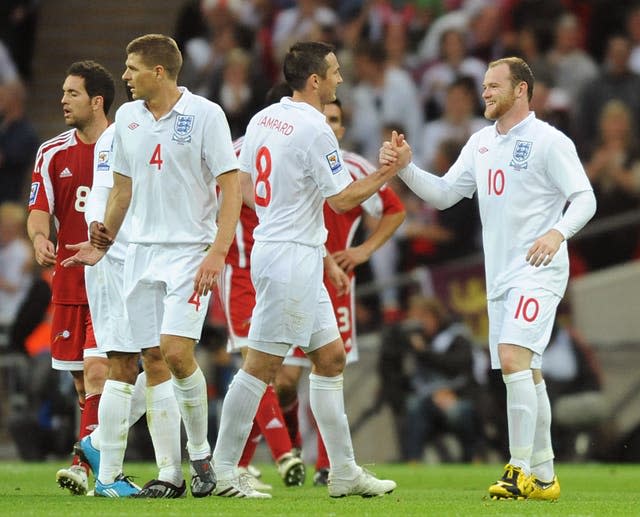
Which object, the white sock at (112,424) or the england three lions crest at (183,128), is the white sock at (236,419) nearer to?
the white sock at (112,424)

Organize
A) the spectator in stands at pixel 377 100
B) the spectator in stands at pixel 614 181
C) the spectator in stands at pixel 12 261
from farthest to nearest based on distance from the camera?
the spectator in stands at pixel 377 100 < the spectator in stands at pixel 12 261 < the spectator in stands at pixel 614 181

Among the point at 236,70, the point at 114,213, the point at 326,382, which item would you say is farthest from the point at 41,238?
the point at 236,70

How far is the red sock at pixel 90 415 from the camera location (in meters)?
10.1

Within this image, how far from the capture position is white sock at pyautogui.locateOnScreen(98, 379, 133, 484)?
9.35 meters

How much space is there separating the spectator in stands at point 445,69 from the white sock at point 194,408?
953 centimetres

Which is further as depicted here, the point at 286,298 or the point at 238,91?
the point at 238,91

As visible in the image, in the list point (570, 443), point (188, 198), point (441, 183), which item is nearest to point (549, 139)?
point (441, 183)

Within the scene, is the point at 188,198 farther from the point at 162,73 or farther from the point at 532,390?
the point at 532,390

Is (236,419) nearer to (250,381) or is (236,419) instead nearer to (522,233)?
(250,381)

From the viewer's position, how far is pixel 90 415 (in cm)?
1010

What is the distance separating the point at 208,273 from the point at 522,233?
193 cm

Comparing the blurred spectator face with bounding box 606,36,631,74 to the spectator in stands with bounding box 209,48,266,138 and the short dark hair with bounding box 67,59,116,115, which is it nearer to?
the spectator in stands with bounding box 209,48,266,138

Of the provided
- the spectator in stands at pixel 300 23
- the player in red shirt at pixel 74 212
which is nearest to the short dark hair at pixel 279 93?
the player in red shirt at pixel 74 212

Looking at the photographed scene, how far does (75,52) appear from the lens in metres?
22.2
